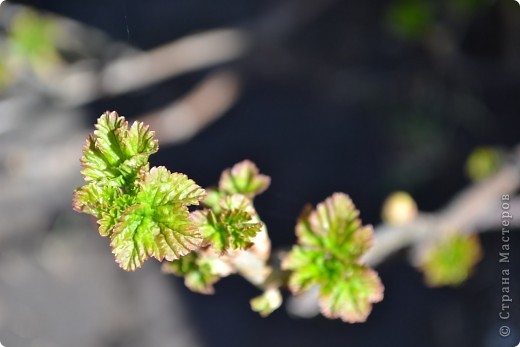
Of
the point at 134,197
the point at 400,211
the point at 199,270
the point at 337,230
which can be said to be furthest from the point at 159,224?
the point at 400,211

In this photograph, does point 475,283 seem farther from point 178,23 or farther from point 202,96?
point 178,23

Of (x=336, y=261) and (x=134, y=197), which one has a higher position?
(x=134, y=197)

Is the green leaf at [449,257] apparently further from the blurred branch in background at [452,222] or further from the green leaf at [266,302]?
the green leaf at [266,302]

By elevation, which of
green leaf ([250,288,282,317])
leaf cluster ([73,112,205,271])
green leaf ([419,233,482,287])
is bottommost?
green leaf ([250,288,282,317])

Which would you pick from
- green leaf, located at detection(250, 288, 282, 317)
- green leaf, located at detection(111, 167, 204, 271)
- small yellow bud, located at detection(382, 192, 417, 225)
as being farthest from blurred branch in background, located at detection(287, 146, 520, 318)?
green leaf, located at detection(111, 167, 204, 271)

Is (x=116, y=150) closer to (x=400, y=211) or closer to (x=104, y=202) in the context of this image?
(x=104, y=202)

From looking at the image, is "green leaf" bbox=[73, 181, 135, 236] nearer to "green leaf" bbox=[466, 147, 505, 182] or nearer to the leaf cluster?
the leaf cluster

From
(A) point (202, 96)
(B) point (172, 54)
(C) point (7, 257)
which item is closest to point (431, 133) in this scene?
(A) point (202, 96)
